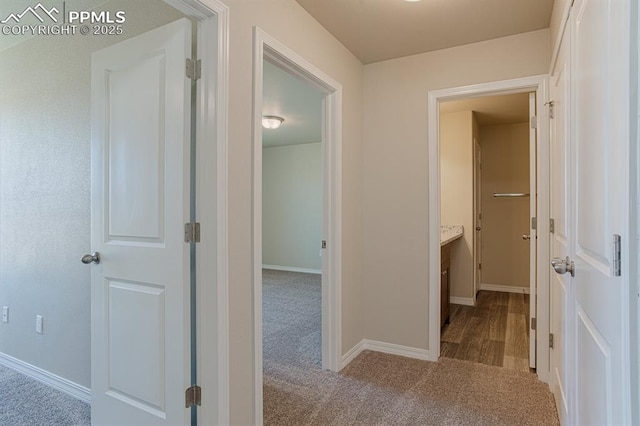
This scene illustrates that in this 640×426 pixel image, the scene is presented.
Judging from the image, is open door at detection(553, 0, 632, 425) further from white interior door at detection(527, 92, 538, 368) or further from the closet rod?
the closet rod

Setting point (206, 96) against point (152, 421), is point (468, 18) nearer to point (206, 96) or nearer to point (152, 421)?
point (206, 96)

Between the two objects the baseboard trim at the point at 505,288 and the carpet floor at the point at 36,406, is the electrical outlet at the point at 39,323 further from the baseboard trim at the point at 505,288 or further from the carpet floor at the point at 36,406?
the baseboard trim at the point at 505,288

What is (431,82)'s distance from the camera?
2801mm

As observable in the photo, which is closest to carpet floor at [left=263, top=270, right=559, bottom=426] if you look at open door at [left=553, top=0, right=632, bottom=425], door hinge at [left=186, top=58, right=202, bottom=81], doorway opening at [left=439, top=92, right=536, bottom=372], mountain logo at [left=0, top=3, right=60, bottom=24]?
doorway opening at [left=439, top=92, right=536, bottom=372]

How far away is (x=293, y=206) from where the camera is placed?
277 inches

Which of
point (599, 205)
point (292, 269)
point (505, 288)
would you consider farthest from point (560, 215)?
point (292, 269)

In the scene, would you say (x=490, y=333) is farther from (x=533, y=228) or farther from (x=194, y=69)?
(x=194, y=69)

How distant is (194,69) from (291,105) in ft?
9.43

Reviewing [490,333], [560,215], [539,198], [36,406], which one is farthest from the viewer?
[490,333]

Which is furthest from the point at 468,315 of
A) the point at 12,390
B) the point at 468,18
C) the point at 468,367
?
the point at 12,390

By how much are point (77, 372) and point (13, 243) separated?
43.4 inches

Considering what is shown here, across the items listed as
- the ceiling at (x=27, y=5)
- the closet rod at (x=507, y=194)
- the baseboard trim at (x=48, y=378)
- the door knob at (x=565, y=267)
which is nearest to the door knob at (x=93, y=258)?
the baseboard trim at (x=48, y=378)

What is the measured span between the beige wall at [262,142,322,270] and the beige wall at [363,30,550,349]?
3700 millimetres

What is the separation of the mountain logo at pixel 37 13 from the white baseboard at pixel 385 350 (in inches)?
118
